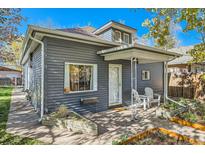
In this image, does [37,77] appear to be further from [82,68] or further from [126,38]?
Answer: [126,38]

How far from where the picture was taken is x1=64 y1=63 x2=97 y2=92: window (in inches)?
228

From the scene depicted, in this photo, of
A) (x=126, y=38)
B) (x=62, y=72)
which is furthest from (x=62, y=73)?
(x=126, y=38)

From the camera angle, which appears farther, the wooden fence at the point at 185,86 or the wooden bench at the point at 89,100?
the wooden fence at the point at 185,86

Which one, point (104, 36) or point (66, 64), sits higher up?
point (104, 36)

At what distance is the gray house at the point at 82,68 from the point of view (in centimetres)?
509

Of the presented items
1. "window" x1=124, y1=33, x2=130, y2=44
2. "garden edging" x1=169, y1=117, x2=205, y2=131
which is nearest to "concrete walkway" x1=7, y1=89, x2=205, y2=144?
"garden edging" x1=169, y1=117, x2=205, y2=131

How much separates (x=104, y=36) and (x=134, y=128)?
584cm

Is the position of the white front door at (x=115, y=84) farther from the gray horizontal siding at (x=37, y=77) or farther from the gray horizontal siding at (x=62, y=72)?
the gray horizontal siding at (x=37, y=77)

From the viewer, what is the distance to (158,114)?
5641 mm

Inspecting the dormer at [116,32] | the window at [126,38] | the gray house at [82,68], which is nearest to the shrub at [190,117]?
the gray house at [82,68]

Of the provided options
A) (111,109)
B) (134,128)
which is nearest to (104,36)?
(111,109)

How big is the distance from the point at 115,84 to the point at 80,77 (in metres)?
2.09
